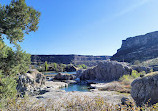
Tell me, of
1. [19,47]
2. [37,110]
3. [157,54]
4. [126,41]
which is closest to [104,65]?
[19,47]

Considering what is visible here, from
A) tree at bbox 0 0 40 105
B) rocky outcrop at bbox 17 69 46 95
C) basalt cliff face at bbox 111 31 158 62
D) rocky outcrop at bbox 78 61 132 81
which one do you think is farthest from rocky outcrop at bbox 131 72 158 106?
basalt cliff face at bbox 111 31 158 62

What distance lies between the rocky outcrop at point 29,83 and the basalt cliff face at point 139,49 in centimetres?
7830

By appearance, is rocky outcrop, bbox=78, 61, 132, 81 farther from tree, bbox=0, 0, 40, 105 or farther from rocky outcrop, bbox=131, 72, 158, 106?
tree, bbox=0, 0, 40, 105

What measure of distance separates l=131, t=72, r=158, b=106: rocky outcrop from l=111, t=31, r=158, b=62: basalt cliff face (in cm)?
8410

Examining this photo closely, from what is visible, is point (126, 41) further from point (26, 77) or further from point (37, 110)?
point (37, 110)

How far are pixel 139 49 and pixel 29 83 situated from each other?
353 ft

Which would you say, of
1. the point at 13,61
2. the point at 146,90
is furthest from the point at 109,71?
the point at 13,61

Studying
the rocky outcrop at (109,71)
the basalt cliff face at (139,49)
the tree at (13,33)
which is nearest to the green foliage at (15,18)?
the tree at (13,33)

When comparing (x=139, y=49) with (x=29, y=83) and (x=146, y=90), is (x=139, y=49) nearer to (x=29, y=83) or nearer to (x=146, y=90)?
(x=29, y=83)

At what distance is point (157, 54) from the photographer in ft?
261

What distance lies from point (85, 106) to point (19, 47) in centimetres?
700

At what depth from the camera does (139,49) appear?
348 feet

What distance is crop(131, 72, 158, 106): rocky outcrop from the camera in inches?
321

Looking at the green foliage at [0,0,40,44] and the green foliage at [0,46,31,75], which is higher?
the green foliage at [0,0,40,44]
